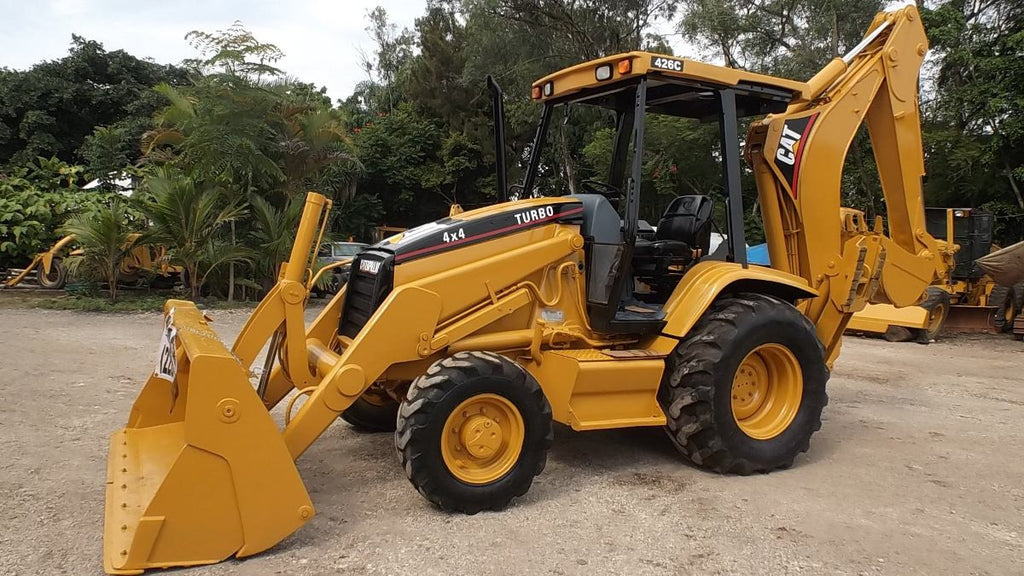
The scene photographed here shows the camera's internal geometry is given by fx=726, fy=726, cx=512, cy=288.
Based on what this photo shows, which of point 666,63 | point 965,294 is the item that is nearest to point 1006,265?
point 965,294

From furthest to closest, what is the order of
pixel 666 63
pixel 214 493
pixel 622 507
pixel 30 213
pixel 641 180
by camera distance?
pixel 30 213 → pixel 641 180 → pixel 666 63 → pixel 622 507 → pixel 214 493

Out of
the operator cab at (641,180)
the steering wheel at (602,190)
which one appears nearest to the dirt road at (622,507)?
the operator cab at (641,180)

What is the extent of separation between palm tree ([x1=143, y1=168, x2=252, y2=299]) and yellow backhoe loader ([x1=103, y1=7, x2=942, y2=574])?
29.4ft

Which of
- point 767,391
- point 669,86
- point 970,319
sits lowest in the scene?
point 970,319

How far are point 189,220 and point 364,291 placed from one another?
9.62 m

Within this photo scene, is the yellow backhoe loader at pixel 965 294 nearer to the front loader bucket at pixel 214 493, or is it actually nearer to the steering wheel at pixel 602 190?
the steering wheel at pixel 602 190

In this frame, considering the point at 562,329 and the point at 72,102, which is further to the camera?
the point at 72,102

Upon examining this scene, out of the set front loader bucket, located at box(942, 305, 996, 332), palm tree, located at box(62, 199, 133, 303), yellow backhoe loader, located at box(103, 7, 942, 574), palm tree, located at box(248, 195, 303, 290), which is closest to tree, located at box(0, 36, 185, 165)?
palm tree, located at box(62, 199, 133, 303)

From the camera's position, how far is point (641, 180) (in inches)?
201

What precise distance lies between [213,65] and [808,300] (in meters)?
12.5

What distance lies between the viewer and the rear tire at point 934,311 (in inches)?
473

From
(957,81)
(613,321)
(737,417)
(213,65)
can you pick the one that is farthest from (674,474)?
(957,81)

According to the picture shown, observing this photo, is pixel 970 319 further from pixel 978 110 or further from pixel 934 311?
pixel 978 110

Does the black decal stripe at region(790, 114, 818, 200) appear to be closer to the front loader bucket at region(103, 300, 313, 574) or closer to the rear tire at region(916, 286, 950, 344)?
the front loader bucket at region(103, 300, 313, 574)
